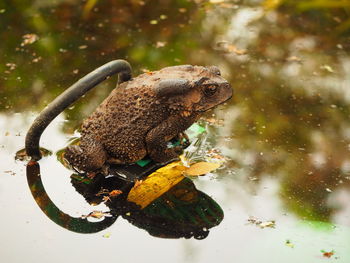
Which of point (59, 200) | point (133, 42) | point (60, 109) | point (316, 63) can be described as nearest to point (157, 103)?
point (60, 109)

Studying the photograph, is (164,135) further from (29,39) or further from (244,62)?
(29,39)

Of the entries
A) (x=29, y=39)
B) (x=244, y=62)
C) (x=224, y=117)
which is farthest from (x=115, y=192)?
(x=29, y=39)

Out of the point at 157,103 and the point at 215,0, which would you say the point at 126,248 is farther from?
the point at 215,0

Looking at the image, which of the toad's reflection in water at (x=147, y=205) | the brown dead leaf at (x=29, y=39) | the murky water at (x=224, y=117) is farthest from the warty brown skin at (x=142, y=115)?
the brown dead leaf at (x=29, y=39)

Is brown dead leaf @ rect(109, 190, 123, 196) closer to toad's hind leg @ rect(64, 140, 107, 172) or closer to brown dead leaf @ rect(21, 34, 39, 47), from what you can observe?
toad's hind leg @ rect(64, 140, 107, 172)

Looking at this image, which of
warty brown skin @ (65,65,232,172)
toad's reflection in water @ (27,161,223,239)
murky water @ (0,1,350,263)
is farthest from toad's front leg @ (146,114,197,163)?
murky water @ (0,1,350,263)

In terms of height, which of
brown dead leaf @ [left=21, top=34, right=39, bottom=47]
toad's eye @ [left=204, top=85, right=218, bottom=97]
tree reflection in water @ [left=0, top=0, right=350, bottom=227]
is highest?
toad's eye @ [left=204, top=85, right=218, bottom=97]

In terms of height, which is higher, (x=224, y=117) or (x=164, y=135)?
(x=164, y=135)
